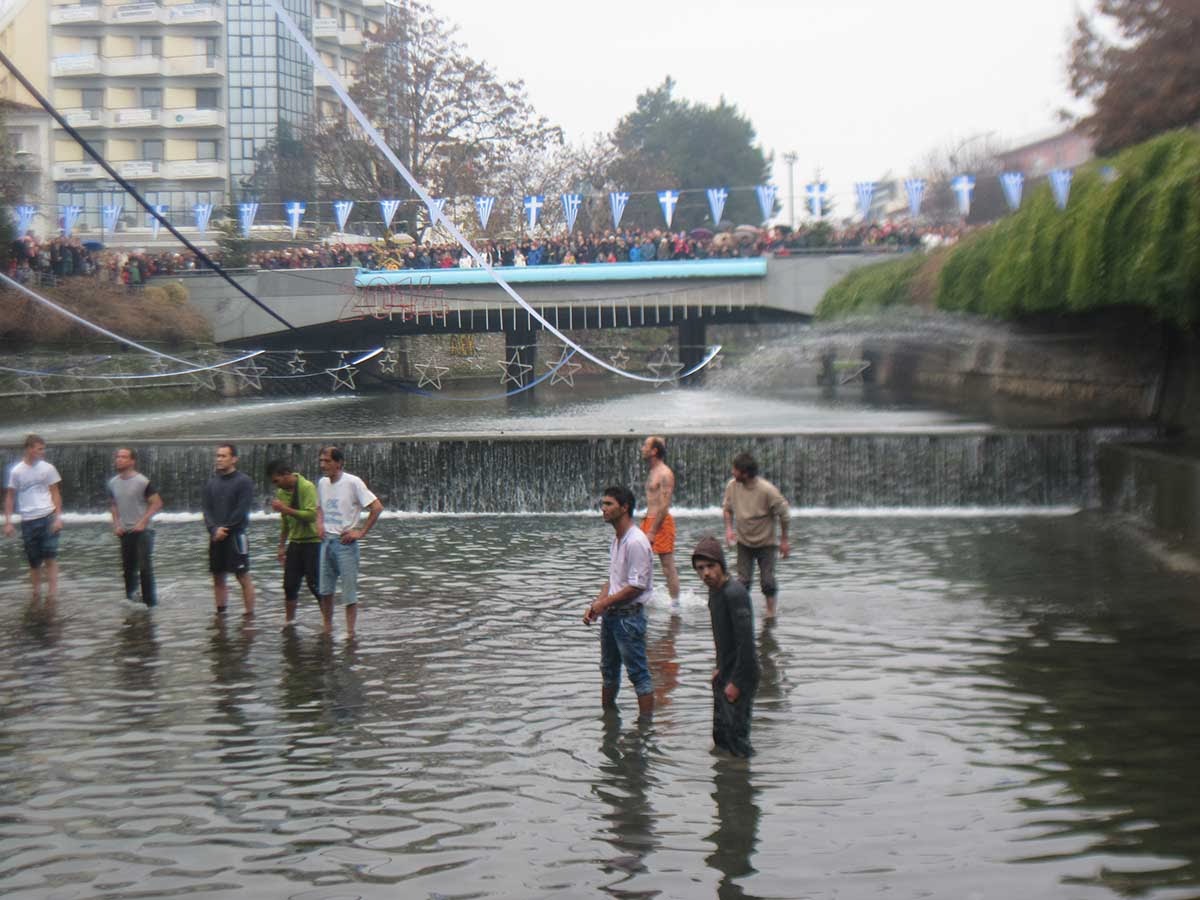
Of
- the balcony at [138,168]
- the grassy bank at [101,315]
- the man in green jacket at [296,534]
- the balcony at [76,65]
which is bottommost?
the man in green jacket at [296,534]

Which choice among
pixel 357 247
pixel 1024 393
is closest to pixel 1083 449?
pixel 1024 393

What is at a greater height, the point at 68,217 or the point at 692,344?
the point at 68,217

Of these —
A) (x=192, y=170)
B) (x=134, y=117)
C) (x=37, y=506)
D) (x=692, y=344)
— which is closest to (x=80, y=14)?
(x=134, y=117)

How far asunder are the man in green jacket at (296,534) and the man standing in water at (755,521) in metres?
3.76

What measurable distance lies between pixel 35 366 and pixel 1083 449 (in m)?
27.3

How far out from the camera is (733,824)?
309 inches

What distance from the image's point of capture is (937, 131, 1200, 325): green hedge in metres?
20.2

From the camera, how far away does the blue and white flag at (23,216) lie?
140 ft

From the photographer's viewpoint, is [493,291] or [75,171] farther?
[75,171]

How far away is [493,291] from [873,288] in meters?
13.2

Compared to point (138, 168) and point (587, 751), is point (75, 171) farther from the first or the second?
point (587, 751)

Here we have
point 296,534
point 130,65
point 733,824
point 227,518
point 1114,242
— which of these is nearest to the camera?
point 733,824

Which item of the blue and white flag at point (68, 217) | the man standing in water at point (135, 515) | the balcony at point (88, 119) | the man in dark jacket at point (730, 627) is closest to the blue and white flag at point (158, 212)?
the blue and white flag at point (68, 217)

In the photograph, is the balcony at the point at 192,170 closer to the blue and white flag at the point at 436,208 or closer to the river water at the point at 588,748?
the blue and white flag at the point at 436,208
